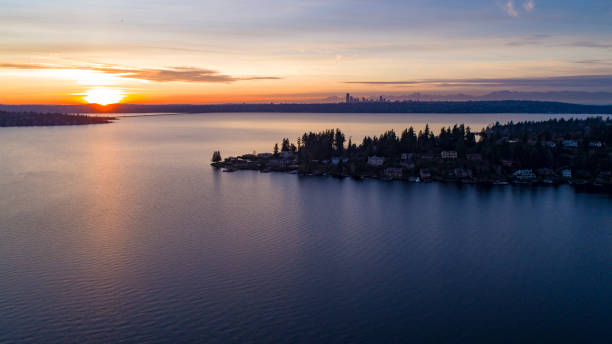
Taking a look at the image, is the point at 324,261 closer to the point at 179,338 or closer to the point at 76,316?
the point at 179,338

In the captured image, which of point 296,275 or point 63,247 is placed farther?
point 63,247

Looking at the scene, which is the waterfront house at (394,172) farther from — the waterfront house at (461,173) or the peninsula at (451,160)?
the waterfront house at (461,173)

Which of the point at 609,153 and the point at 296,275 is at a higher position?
the point at 609,153

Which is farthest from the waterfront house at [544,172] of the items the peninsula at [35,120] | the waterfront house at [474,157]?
the peninsula at [35,120]

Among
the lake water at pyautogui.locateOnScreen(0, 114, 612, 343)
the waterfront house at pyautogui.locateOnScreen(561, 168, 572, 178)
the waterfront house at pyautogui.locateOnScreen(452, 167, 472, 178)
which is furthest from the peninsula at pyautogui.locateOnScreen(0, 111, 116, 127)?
the waterfront house at pyautogui.locateOnScreen(561, 168, 572, 178)

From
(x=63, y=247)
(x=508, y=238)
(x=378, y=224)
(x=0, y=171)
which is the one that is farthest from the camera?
(x=0, y=171)

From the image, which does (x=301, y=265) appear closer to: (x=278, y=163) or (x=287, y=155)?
(x=278, y=163)

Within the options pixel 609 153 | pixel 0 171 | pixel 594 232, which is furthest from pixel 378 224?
pixel 0 171
